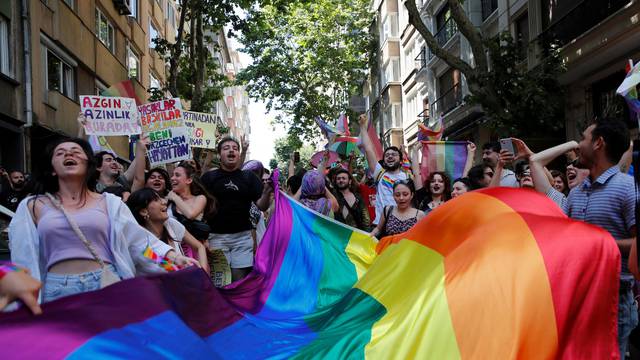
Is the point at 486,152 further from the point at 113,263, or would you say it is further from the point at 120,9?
the point at 120,9

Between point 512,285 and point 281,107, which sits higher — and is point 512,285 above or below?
below

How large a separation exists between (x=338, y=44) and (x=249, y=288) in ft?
106

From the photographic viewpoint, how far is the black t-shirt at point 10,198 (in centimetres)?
844

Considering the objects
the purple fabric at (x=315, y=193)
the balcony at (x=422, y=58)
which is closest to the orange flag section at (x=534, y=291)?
the purple fabric at (x=315, y=193)

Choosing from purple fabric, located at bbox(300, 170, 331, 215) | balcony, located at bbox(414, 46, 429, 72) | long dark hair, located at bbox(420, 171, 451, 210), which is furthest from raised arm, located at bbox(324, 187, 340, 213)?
balcony, located at bbox(414, 46, 429, 72)

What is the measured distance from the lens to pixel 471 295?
3410mm

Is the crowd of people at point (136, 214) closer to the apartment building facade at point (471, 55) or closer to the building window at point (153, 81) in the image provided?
the apartment building facade at point (471, 55)

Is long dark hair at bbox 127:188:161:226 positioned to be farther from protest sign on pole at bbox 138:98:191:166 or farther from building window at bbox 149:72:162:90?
building window at bbox 149:72:162:90

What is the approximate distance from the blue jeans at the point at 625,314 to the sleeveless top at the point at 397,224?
3.12 m

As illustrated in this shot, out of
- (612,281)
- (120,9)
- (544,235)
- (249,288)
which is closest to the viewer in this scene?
(612,281)

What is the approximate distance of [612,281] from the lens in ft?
10.8

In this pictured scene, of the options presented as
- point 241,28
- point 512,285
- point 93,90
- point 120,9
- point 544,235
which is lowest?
point 512,285

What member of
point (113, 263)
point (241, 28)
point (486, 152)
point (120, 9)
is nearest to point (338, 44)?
point (120, 9)

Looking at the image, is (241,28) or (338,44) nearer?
(241,28)
